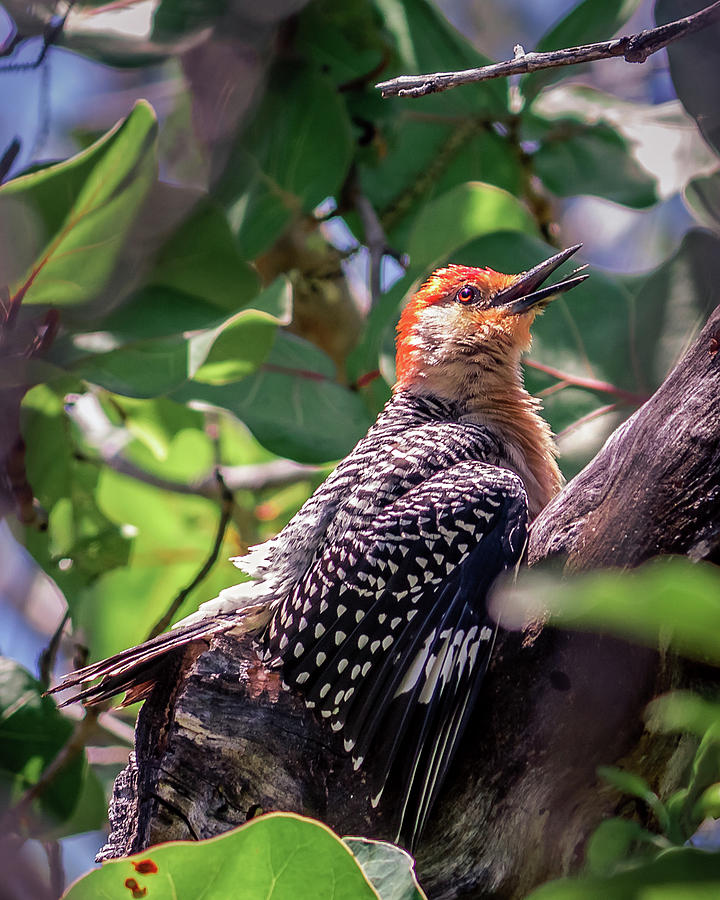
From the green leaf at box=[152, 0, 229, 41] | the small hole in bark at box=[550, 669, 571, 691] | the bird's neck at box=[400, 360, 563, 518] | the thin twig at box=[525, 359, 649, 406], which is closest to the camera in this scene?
the small hole in bark at box=[550, 669, 571, 691]

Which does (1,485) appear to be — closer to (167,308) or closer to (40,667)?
(40,667)

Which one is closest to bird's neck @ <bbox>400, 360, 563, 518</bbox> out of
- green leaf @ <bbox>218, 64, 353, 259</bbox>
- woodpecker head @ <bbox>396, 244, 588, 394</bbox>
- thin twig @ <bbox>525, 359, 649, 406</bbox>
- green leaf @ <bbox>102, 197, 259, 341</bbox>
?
woodpecker head @ <bbox>396, 244, 588, 394</bbox>

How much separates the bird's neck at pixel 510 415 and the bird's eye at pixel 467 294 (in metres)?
0.29

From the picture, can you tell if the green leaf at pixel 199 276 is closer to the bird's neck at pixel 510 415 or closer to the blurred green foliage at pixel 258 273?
the blurred green foliage at pixel 258 273

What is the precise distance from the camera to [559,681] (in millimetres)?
1761

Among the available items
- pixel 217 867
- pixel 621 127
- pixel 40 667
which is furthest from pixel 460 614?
pixel 621 127

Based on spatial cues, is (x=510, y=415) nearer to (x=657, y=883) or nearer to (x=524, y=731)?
(x=524, y=731)

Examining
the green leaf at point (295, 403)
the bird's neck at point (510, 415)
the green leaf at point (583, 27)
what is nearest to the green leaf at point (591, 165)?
the green leaf at point (583, 27)

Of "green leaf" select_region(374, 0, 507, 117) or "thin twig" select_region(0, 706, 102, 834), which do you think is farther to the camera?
"green leaf" select_region(374, 0, 507, 117)

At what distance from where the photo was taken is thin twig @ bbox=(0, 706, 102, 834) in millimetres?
2717

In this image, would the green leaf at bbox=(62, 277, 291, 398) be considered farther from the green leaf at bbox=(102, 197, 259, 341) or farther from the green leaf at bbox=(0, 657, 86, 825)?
the green leaf at bbox=(0, 657, 86, 825)

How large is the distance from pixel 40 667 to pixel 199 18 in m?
2.45

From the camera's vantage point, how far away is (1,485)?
337 centimetres

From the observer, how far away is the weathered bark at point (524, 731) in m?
1.62
